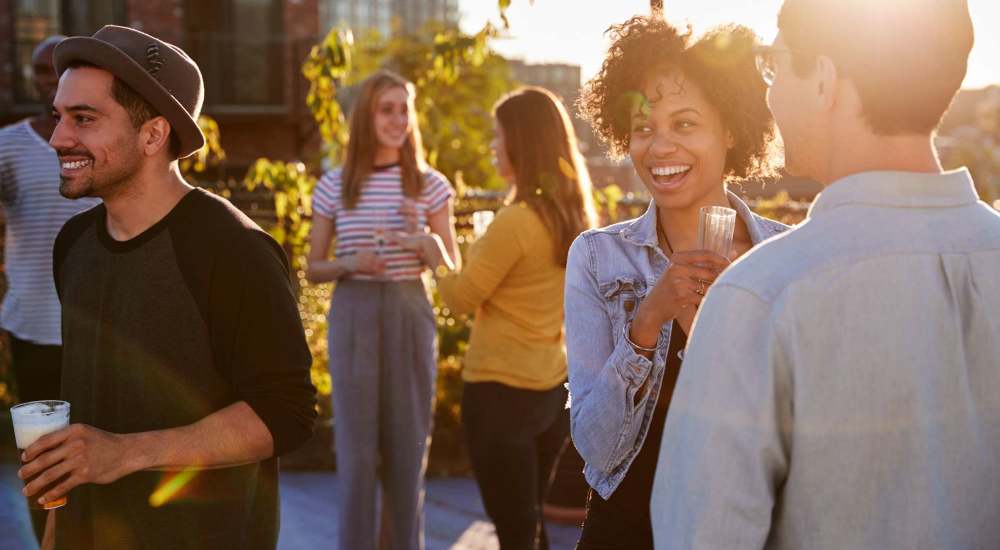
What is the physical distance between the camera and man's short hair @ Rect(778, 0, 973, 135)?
4.37 feet

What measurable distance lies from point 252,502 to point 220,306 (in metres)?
0.49

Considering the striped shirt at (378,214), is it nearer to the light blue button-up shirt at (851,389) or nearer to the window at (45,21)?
the light blue button-up shirt at (851,389)

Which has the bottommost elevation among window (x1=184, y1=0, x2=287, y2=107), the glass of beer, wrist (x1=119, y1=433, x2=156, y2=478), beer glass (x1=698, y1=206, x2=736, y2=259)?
wrist (x1=119, y1=433, x2=156, y2=478)

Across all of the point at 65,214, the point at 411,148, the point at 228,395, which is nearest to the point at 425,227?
the point at 411,148

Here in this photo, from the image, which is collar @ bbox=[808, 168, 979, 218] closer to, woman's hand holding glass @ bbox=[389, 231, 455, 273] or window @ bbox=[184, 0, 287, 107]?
woman's hand holding glass @ bbox=[389, 231, 455, 273]

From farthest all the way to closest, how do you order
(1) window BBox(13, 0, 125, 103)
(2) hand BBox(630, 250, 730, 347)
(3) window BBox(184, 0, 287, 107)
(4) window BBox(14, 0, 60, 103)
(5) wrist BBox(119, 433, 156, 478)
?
(3) window BBox(184, 0, 287, 107), (4) window BBox(14, 0, 60, 103), (1) window BBox(13, 0, 125, 103), (5) wrist BBox(119, 433, 156, 478), (2) hand BBox(630, 250, 730, 347)

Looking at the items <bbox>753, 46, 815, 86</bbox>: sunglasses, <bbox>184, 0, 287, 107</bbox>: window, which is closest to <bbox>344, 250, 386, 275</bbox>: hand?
<bbox>753, 46, 815, 86</bbox>: sunglasses

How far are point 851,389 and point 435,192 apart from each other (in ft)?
11.9

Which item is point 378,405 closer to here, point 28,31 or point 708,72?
point 708,72

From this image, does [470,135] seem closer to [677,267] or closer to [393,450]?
[393,450]

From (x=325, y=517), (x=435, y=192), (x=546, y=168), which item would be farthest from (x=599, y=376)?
(x=325, y=517)

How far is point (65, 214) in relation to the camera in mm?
4133

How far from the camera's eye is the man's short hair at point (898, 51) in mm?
1331

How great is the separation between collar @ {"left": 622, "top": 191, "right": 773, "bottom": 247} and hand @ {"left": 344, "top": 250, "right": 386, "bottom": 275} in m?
2.00
